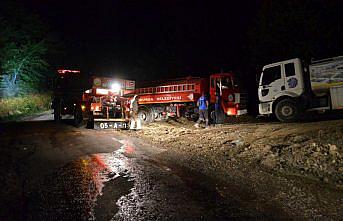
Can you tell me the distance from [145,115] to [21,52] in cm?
2328

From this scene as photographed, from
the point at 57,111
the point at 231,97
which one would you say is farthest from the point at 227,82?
the point at 57,111

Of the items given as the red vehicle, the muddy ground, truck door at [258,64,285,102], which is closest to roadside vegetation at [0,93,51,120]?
the red vehicle

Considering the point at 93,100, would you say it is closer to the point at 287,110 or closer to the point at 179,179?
the point at 287,110

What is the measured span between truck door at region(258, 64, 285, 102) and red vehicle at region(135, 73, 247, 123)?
1.83 m

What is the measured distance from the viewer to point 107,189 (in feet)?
17.7

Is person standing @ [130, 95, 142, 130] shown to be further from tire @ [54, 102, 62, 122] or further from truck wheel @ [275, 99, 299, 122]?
tire @ [54, 102, 62, 122]

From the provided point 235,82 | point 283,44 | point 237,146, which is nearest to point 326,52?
point 283,44

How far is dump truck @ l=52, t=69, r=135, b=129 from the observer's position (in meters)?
15.1

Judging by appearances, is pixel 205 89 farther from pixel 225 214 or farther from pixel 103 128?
pixel 225 214

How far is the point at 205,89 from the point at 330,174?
11.0m

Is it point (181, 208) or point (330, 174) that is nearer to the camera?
point (181, 208)

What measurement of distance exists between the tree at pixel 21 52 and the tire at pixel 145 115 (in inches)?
826

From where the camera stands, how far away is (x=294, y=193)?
5152mm

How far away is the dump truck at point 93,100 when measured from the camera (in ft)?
49.5
